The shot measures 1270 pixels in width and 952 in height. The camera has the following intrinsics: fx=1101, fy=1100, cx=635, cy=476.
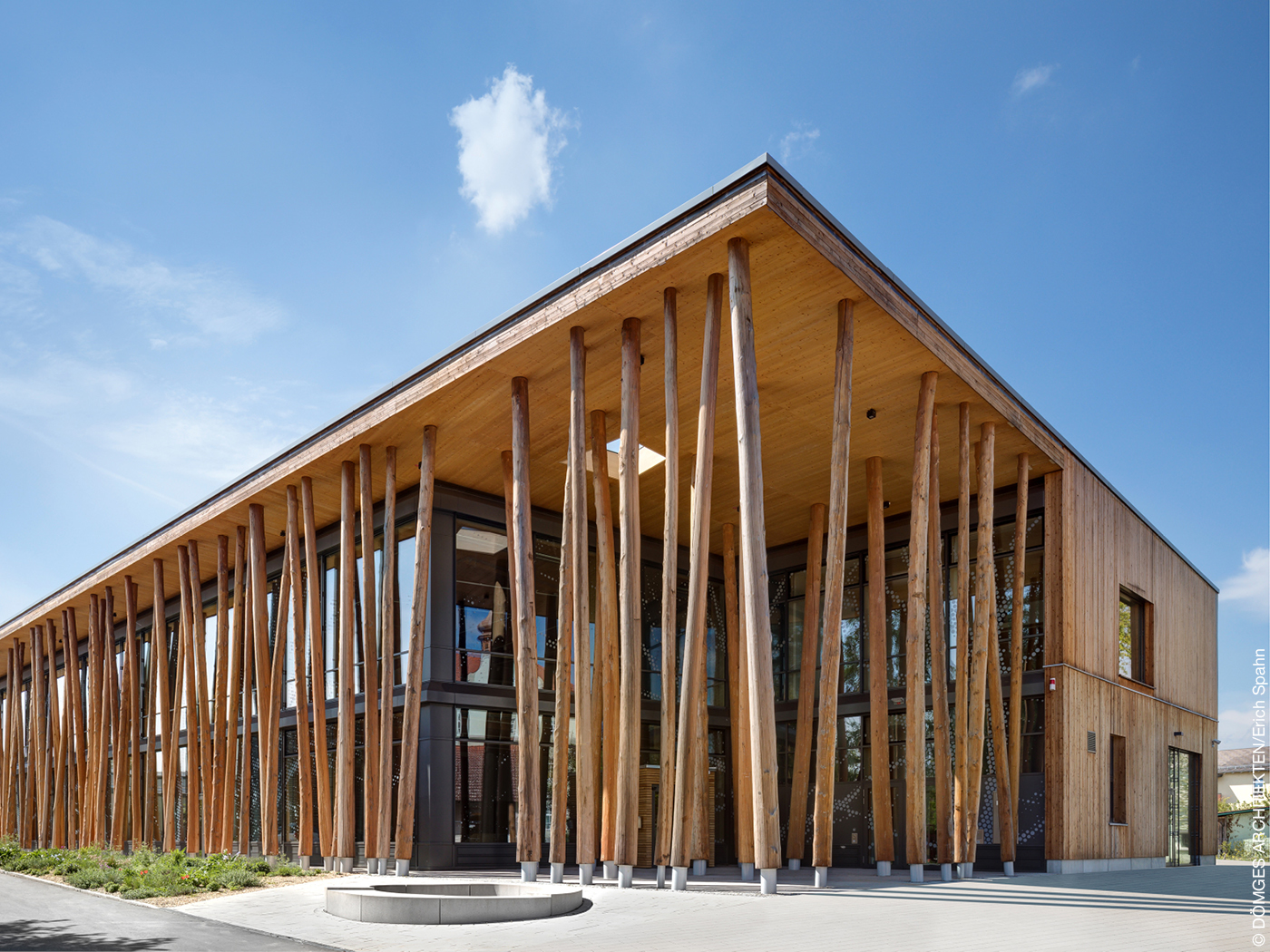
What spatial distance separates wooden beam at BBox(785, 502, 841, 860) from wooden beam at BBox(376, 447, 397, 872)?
23.0 feet

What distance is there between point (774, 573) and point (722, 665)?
2.43 metres

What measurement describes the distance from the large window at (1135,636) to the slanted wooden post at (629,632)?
12.5 m

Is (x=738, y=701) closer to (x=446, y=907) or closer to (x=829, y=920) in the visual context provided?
(x=829, y=920)

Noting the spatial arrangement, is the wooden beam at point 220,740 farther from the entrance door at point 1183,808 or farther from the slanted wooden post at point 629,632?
the entrance door at point 1183,808

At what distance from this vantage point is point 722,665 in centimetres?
2380

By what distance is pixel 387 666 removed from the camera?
16906mm

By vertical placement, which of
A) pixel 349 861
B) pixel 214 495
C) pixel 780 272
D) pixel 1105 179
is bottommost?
pixel 349 861

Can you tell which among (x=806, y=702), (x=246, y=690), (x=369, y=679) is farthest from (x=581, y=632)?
(x=246, y=690)

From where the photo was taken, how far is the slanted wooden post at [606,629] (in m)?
13.9

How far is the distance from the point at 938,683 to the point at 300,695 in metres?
10.3

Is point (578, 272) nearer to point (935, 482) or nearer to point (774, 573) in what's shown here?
point (935, 482)

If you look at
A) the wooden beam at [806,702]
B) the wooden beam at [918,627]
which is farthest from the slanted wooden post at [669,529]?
the wooden beam at [806,702]

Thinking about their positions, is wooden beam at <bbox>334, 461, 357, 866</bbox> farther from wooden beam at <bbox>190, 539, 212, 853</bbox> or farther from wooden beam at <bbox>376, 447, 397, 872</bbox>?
wooden beam at <bbox>190, 539, 212, 853</bbox>

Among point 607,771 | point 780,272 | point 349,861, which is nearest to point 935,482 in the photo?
point 780,272
